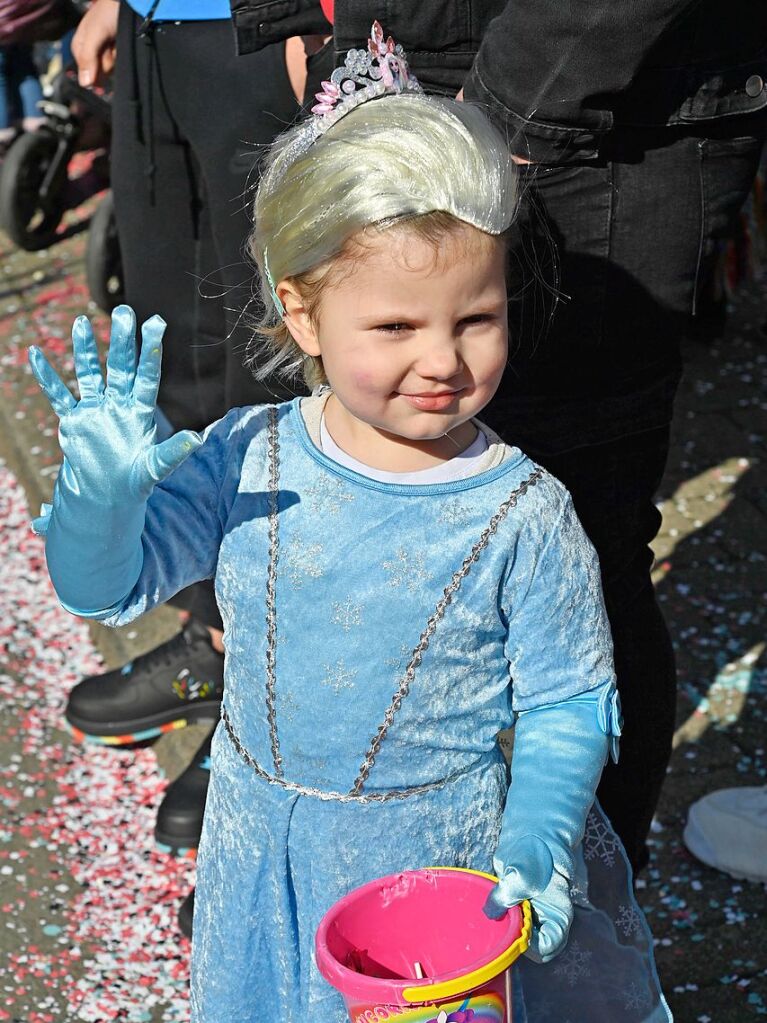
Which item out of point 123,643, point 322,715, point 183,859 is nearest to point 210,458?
point 322,715

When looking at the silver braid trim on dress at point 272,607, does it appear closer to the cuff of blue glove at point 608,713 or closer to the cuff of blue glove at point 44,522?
the cuff of blue glove at point 44,522

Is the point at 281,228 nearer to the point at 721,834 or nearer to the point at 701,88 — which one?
the point at 701,88

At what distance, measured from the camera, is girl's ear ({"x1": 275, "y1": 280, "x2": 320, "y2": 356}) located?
5.09 feet

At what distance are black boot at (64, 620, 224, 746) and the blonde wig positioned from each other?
4.64ft

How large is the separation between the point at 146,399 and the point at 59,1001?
1.30 meters

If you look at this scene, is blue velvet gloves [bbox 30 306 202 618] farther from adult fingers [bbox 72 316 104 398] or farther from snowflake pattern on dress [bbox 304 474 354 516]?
snowflake pattern on dress [bbox 304 474 354 516]

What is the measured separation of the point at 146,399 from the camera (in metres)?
1.42

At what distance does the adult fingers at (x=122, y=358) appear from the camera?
55.5 inches

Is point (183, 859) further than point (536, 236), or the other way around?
point (183, 859)

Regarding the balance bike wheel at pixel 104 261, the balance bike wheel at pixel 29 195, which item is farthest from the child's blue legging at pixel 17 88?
the balance bike wheel at pixel 104 261

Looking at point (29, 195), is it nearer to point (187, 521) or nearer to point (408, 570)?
point (187, 521)

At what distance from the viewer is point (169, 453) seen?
1.39 m

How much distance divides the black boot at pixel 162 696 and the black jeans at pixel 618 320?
3.54 ft

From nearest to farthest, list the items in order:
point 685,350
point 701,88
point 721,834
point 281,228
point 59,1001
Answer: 1. point 281,228
2. point 701,88
3. point 59,1001
4. point 721,834
5. point 685,350
